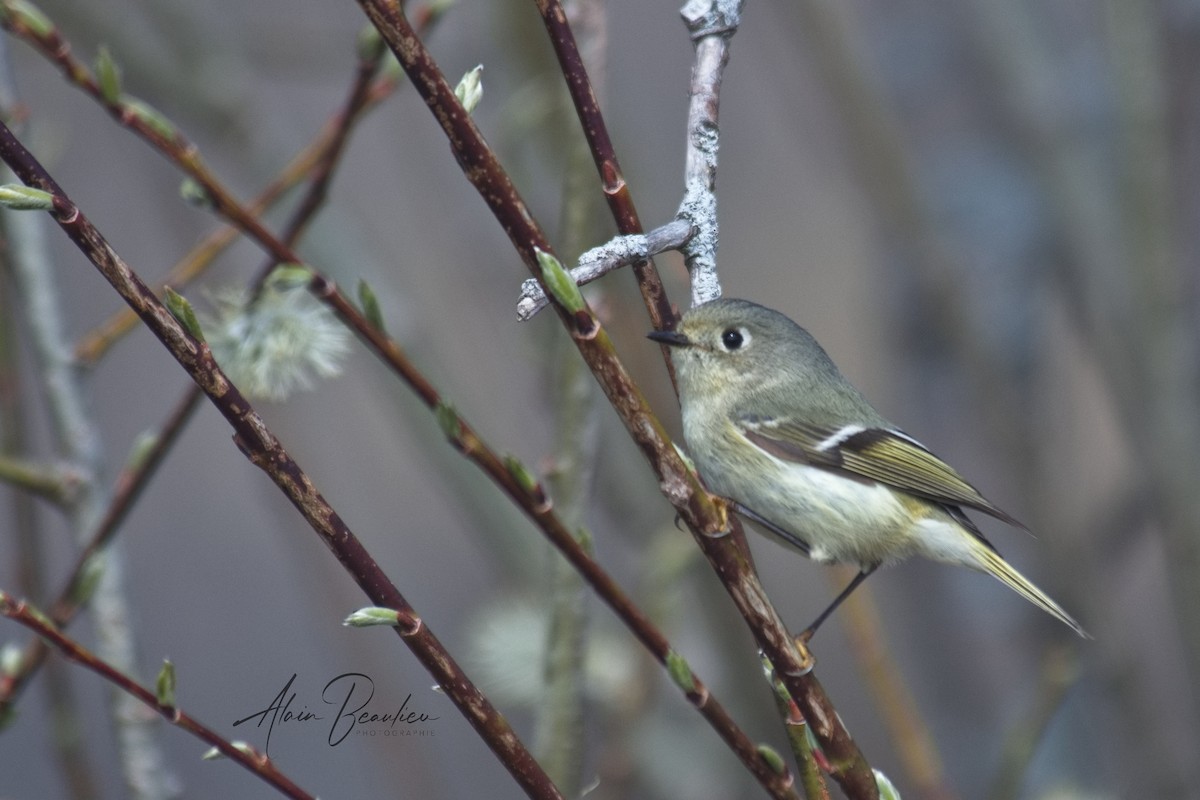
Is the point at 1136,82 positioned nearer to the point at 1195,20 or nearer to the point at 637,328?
the point at 1195,20

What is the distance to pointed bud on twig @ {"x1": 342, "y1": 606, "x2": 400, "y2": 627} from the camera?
89cm

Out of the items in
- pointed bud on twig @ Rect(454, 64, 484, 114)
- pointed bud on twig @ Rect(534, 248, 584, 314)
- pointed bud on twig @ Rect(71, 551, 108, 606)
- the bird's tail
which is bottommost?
the bird's tail

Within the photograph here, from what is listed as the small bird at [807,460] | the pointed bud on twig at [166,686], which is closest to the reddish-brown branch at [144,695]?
the pointed bud on twig at [166,686]

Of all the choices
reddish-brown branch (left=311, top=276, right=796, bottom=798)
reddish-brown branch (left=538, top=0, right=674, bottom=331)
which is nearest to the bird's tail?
reddish-brown branch (left=311, top=276, right=796, bottom=798)

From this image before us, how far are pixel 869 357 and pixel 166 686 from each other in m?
3.42

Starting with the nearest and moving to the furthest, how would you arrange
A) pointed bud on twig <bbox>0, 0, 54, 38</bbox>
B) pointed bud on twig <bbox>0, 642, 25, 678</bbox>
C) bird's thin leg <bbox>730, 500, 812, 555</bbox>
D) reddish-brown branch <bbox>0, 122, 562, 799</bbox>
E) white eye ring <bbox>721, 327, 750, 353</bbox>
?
reddish-brown branch <bbox>0, 122, 562, 799</bbox> < pointed bud on twig <bbox>0, 0, 54, 38</bbox> < pointed bud on twig <bbox>0, 642, 25, 678</bbox> < bird's thin leg <bbox>730, 500, 812, 555</bbox> < white eye ring <bbox>721, 327, 750, 353</bbox>

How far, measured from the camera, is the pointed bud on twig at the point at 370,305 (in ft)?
3.30

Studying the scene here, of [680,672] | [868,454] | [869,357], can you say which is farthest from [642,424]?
[869,357]

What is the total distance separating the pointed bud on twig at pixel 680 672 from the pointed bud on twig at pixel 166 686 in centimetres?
43

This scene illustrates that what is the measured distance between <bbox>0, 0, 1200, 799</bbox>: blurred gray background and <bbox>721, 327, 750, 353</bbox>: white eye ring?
20 centimetres

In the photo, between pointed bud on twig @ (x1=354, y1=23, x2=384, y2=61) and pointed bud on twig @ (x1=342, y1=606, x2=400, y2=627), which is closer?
pointed bud on twig @ (x1=342, y1=606, x2=400, y2=627)

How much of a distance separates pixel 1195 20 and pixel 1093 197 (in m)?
0.63

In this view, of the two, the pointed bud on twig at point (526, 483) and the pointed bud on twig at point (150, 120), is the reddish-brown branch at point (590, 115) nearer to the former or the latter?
the pointed bud on twig at point (526, 483)

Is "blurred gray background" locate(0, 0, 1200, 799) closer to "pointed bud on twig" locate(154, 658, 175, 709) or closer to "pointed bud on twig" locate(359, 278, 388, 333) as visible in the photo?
"pointed bud on twig" locate(154, 658, 175, 709)
